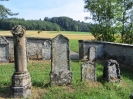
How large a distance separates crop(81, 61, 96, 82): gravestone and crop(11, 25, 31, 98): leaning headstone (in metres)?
2.73

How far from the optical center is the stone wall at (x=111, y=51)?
14.9 metres

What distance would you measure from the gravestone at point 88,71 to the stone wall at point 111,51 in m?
6.03

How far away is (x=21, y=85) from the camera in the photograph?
7.60 meters

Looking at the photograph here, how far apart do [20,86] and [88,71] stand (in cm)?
336

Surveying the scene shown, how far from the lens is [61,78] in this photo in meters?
8.77

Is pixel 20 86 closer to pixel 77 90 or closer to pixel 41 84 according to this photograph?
pixel 41 84

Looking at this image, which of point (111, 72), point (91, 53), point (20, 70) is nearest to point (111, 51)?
point (91, 53)

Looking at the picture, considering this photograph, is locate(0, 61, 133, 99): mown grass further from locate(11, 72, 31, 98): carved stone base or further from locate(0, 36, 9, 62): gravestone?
locate(0, 36, 9, 62): gravestone

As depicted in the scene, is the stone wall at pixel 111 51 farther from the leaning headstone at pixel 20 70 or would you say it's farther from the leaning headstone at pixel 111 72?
the leaning headstone at pixel 20 70

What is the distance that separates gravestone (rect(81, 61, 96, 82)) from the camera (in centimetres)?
937

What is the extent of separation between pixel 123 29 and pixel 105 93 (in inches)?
619

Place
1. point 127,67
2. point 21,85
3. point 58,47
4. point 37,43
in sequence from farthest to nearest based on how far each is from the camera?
point 37,43 → point 127,67 → point 58,47 → point 21,85

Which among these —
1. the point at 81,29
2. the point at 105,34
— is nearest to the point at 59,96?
the point at 105,34

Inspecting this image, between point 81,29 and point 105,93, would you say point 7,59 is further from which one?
point 81,29
